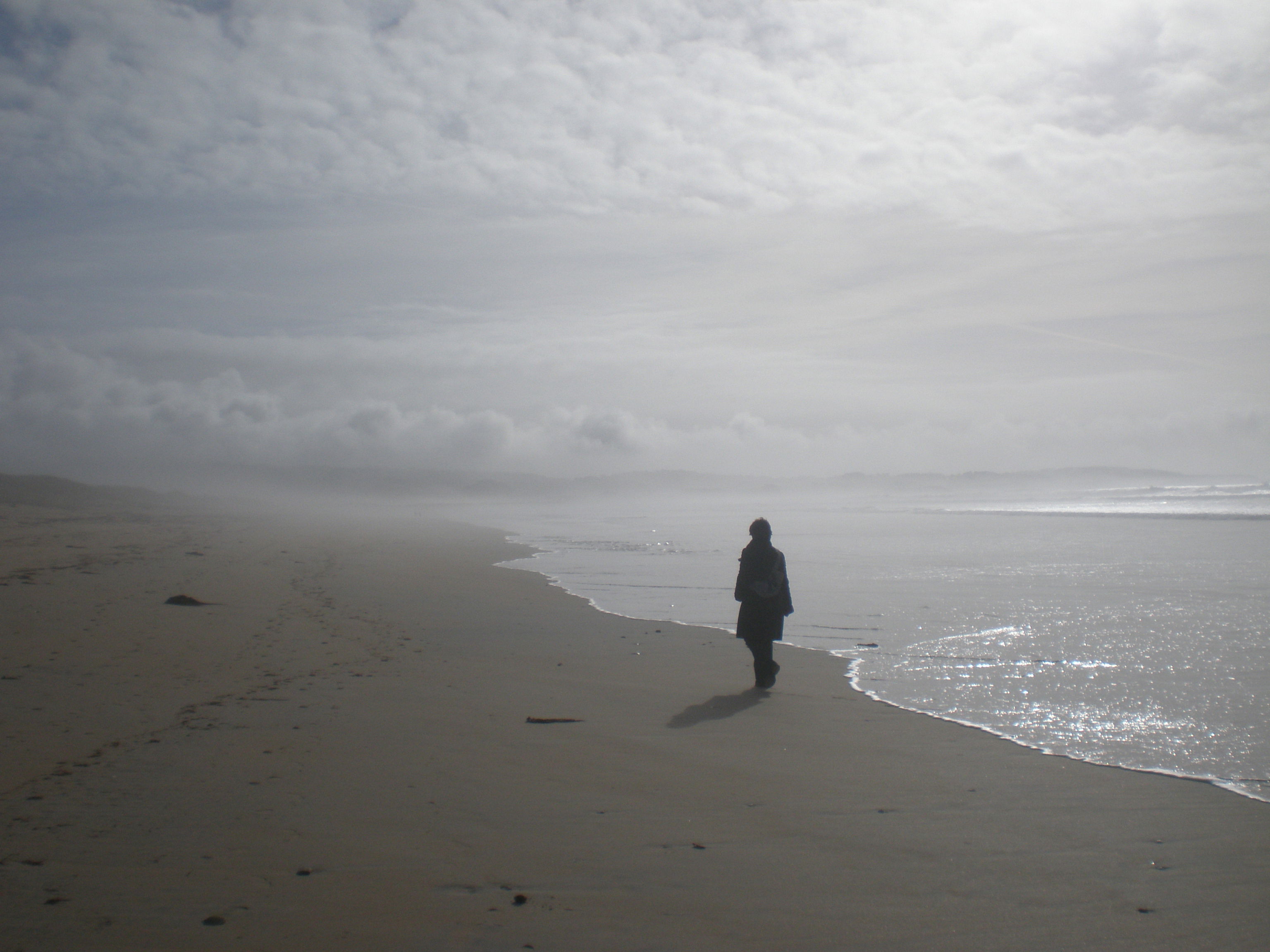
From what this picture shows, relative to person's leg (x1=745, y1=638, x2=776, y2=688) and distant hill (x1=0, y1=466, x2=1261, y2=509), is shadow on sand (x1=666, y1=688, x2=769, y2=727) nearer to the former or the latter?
person's leg (x1=745, y1=638, x2=776, y2=688)

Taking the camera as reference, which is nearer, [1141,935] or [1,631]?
[1141,935]

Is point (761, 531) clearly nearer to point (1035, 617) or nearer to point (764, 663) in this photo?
point (764, 663)

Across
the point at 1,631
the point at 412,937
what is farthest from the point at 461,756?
the point at 1,631

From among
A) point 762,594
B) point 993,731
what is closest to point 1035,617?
point 762,594

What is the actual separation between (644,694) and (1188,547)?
22.1m

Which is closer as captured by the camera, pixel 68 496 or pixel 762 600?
pixel 762 600

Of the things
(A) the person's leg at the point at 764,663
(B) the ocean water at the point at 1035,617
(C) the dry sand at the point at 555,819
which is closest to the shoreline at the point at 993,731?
(B) the ocean water at the point at 1035,617

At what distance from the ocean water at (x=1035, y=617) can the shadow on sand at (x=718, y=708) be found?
0.82 meters

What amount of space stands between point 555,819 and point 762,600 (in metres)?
4.23

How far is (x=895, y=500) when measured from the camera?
86.4 m

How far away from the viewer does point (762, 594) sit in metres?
8.55

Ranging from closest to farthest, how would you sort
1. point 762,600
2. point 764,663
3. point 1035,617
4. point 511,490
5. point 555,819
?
point 555,819 < point 764,663 < point 762,600 < point 1035,617 < point 511,490

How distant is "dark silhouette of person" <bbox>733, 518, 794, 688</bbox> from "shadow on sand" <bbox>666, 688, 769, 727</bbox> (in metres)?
0.29

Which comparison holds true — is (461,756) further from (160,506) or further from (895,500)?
(895,500)
